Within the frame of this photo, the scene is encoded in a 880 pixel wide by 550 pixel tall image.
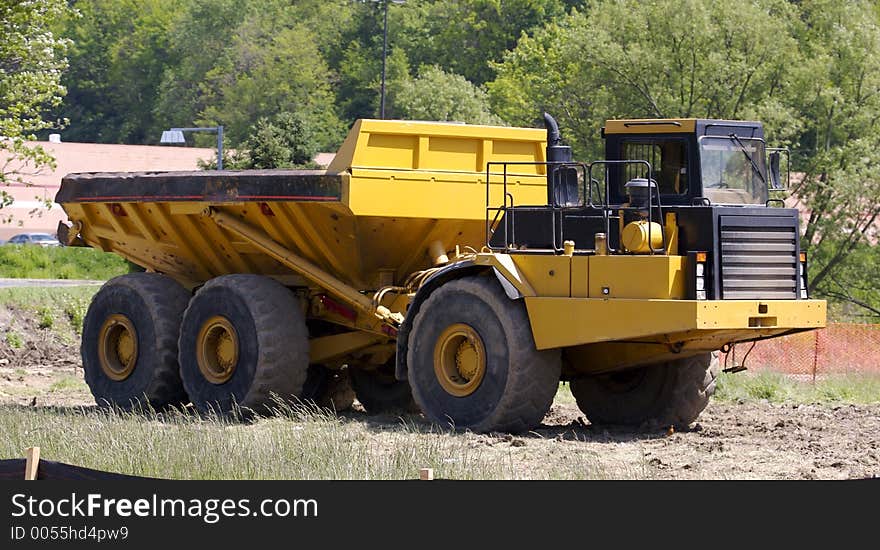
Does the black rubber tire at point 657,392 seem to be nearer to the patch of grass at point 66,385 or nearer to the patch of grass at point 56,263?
the patch of grass at point 66,385

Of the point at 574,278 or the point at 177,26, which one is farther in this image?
the point at 177,26

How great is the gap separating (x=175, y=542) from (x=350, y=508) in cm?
87

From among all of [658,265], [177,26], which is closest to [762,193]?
[658,265]

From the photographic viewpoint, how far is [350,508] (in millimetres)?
7703

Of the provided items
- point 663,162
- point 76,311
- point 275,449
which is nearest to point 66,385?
point 76,311

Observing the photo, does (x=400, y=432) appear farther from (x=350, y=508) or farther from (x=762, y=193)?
(x=350, y=508)

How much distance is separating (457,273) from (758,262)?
278 cm

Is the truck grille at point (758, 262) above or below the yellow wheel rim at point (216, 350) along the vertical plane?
above

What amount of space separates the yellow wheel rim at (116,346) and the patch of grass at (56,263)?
25518 mm

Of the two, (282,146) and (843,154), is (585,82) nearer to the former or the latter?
(843,154)

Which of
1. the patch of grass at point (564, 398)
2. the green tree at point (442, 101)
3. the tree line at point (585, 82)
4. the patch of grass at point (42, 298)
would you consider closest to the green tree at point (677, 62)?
the tree line at point (585, 82)

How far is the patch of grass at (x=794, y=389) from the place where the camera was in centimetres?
1936

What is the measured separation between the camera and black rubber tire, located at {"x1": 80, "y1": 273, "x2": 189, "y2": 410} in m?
17.0

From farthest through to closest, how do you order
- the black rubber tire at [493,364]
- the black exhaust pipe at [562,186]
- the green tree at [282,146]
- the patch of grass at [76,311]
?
1. the green tree at [282,146]
2. the patch of grass at [76,311]
3. the black exhaust pipe at [562,186]
4. the black rubber tire at [493,364]
